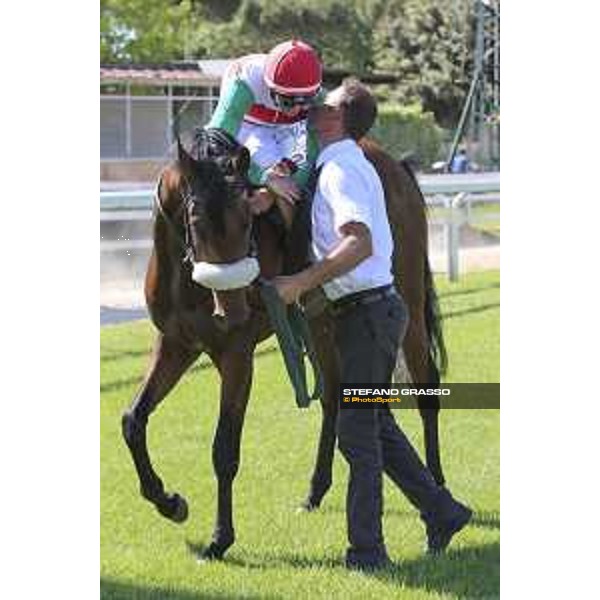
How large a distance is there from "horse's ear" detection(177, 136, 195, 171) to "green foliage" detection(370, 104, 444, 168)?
76.3 inches

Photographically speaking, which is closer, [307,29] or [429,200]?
[307,29]

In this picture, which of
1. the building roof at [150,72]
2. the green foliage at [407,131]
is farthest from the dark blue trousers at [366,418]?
the building roof at [150,72]

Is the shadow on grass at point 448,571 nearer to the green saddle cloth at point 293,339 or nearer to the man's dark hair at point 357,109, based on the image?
the green saddle cloth at point 293,339

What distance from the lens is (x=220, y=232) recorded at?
15.9ft

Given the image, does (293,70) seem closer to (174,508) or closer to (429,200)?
(174,508)


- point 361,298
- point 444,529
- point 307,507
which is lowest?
Result: point 307,507

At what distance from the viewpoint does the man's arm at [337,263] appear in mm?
4828

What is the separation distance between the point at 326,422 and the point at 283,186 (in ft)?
4.71

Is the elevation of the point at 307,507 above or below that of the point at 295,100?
below

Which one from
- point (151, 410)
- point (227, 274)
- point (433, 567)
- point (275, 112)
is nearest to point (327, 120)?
point (275, 112)

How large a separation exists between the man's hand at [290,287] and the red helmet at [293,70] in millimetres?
788

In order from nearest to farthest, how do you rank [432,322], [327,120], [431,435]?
[327,120]
[431,435]
[432,322]
